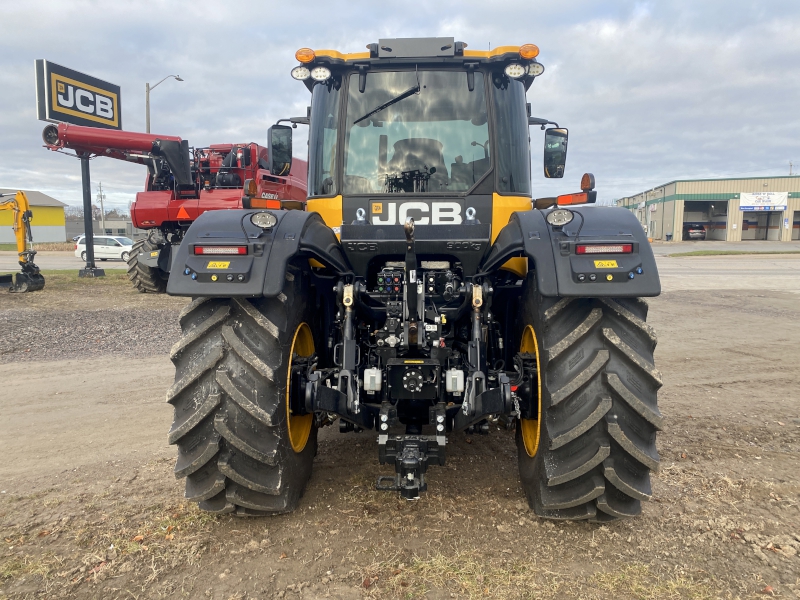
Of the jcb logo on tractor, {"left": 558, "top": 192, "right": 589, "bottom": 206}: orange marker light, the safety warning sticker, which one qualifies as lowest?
the safety warning sticker

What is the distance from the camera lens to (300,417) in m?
3.69

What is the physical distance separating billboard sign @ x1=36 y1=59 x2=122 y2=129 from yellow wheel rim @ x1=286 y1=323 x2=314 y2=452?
1817cm

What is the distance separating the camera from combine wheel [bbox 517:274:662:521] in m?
2.94

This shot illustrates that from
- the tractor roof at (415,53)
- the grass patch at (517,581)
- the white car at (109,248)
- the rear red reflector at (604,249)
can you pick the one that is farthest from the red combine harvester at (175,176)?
the white car at (109,248)

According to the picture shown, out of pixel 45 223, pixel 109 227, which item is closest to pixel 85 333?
pixel 45 223

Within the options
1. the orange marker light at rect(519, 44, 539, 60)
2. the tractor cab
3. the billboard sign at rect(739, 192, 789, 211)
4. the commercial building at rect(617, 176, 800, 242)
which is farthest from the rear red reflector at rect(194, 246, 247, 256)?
the billboard sign at rect(739, 192, 789, 211)

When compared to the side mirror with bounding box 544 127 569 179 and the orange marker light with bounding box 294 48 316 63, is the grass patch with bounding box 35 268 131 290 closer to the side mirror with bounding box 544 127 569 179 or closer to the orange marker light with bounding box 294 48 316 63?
the orange marker light with bounding box 294 48 316 63

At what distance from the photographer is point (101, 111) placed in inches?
765

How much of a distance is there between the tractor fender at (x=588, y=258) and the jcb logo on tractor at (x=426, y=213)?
0.69 metres

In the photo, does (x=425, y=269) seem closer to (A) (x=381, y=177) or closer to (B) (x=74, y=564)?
(A) (x=381, y=177)

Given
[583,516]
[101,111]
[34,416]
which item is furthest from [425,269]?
[101,111]

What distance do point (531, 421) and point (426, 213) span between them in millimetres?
1541

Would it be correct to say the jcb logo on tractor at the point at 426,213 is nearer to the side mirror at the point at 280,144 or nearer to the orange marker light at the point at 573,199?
the orange marker light at the point at 573,199

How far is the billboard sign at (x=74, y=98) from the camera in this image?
17.3m
